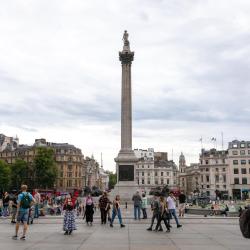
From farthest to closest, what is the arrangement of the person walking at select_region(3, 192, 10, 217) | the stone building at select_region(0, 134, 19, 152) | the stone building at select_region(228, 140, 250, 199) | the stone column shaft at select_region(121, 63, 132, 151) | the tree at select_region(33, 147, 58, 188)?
the stone building at select_region(0, 134, 19, 152) → the stone building at select_region(228, 140, 250, 199) → the tree at select_region(33, 147, 58, 188) → the stone column shaft at select_region(121, 63, 132, 151) → the person walking at select_region(3, 192, 10, 217)

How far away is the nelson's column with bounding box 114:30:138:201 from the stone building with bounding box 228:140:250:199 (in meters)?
67.8

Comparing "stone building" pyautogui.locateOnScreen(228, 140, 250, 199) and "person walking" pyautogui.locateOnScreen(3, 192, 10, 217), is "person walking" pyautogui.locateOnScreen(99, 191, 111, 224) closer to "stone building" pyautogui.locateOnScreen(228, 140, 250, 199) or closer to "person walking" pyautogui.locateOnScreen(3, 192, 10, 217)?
"person walking" pyautogui.locateOnScreen(3, 192, 10, 217)

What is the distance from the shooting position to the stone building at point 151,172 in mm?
153625

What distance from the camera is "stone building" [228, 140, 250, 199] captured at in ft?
372

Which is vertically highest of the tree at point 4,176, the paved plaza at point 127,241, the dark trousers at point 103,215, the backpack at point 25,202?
the tree at point 4,176

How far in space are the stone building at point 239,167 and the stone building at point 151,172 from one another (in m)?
41.2

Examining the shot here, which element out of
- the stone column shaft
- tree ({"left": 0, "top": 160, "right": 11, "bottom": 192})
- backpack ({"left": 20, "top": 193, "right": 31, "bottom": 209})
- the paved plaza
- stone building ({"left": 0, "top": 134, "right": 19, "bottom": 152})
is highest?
stone building ({"left": 0, "top": 134, "right": 19, "bottom": 152})

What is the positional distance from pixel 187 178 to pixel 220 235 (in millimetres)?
165374

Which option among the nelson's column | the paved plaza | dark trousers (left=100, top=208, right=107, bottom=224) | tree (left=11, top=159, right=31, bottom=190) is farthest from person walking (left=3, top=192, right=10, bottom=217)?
tree (left=11, top=159, right=31, bottom=190)

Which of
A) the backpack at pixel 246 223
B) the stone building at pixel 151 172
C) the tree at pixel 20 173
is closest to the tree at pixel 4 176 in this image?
the tree at pixel 20 173

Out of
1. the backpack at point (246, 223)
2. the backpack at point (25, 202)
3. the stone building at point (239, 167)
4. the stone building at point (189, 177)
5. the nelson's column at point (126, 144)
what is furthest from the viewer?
the stone building at point (189, 177)

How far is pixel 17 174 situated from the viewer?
10031 cm

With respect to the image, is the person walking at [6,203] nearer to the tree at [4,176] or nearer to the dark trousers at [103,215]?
the dark trousers at [103,215]

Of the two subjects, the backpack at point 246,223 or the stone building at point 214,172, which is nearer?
the backpack at point 246,223
